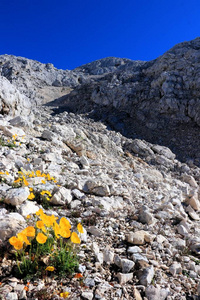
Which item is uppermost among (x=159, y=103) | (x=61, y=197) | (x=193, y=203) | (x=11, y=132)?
(x=159, y=103)

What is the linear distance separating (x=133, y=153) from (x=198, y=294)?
962cm

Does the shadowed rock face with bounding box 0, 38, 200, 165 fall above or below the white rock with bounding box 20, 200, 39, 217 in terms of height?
above

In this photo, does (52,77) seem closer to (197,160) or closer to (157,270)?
(197,160)

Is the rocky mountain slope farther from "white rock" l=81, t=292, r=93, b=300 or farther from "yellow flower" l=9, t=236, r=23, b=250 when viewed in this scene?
"yellow flower" l=9, t=236, r=23, b=250

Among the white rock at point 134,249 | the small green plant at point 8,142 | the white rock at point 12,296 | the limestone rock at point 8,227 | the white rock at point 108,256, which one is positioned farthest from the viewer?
the small green plant at point 8,142

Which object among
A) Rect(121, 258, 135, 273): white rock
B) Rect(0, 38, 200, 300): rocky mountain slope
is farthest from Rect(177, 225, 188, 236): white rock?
Rect(121, 258, 135, 273): white rock

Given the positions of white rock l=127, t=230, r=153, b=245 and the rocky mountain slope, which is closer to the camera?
the rocky mountain slope

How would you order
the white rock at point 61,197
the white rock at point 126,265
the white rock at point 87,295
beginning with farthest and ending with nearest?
the white rock at point 61,197 < the white rock at point 126,265 < the white rock at point 87,295

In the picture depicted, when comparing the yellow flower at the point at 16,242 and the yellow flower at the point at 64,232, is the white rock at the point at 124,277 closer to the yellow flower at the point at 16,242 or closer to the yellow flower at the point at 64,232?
the yellow flower at the point at 64,232

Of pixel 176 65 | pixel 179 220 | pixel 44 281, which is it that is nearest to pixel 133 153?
pixel 179 220

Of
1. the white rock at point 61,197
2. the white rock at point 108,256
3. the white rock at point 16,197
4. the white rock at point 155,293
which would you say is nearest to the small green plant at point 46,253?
the white rock at point 108,256

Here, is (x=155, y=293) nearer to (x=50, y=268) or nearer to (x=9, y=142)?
(x=50, y=268)

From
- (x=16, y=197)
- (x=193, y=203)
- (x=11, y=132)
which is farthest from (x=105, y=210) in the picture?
(x=11, y=132)

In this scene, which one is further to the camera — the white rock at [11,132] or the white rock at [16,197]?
the white rock at [11,132]
